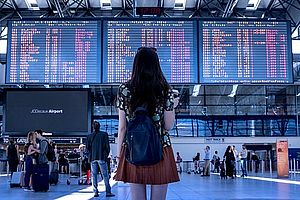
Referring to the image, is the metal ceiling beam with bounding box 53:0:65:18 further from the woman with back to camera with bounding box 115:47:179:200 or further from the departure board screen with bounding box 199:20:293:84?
the woman with back to camera with bounding box 115:47:179:200

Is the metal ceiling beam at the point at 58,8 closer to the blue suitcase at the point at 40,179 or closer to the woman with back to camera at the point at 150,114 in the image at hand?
the blue suitcase at the point at 40,179

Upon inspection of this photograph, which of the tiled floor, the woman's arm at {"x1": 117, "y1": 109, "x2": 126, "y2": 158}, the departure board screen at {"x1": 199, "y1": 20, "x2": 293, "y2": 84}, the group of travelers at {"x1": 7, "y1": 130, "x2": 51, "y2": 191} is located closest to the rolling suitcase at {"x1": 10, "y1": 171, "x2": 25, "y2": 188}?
the tiled floor

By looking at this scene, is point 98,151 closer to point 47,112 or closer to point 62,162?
point 47,112

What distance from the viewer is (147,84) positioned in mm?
2645

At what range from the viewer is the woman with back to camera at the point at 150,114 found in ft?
8.38

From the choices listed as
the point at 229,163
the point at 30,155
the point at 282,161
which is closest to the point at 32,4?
the point at 229,163

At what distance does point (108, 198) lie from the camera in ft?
28.1

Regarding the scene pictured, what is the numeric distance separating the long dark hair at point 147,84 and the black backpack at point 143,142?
13cm

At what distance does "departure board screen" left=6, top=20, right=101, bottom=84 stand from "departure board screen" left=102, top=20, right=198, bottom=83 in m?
0.28

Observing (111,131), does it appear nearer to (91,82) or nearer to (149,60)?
(91,82)

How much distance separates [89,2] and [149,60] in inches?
790

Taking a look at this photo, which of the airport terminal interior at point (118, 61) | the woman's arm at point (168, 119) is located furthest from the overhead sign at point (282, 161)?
the woman's arm at point (168, 119)

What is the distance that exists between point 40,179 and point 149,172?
8.49 metres

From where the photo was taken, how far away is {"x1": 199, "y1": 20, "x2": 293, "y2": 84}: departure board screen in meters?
10.6
